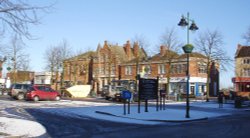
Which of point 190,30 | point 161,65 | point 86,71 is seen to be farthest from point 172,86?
point 190,30

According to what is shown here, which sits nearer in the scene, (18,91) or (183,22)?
(183,22)

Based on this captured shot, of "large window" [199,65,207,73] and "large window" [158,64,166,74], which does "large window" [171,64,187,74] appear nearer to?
"large window" [158,64,166,74]

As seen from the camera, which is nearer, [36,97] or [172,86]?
[36,97]

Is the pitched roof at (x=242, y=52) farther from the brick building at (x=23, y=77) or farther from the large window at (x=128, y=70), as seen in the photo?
the brick building at (x=23, y=77)

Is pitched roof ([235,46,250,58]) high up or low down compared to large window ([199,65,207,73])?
up

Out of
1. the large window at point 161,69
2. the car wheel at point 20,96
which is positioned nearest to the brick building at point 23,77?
the car wheel at point 20,96

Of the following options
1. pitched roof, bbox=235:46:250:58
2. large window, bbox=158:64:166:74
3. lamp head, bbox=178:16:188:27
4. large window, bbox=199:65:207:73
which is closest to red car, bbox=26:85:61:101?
lamp head, bbox=178:16:188:27

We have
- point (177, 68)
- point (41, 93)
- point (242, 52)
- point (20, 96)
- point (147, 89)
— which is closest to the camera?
point (147, 89)

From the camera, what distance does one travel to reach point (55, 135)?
43.8 feet

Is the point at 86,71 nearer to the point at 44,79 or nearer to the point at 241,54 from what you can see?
the point at 44,79

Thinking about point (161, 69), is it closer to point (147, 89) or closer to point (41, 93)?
point (41, 93)

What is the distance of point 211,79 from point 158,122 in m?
51.9

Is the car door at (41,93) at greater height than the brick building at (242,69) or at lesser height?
lesser

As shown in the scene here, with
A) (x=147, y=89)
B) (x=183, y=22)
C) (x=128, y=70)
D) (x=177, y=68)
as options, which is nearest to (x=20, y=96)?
(x=147, y=89)
